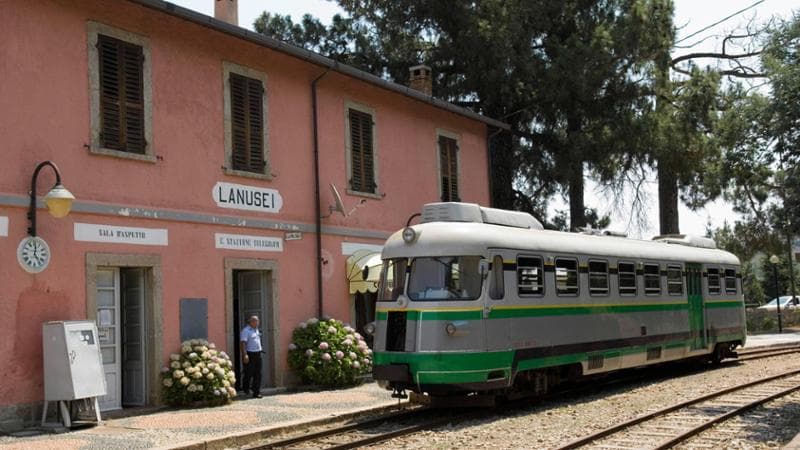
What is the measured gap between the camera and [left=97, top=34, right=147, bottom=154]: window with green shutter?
14.0 m

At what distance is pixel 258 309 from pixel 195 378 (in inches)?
116

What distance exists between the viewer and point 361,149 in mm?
19516

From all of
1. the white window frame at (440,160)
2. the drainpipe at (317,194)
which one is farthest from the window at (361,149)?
the white window frame at (440,160)

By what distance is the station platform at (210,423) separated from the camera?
35.7ft

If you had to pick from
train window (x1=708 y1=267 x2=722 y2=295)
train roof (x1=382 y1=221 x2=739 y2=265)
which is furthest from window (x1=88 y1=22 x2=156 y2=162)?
train window (x1=708 y1=267 x2=722 y2=295)

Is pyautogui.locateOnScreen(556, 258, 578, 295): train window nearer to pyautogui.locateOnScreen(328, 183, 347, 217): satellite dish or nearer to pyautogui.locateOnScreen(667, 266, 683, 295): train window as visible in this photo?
pyautogui.locateOnScreen(667, 266, 683, 295): train window

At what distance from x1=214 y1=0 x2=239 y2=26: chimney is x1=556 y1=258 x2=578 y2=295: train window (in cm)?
779

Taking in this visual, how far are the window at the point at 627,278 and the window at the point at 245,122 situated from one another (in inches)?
260

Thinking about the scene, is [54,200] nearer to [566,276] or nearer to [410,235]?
[410,235]

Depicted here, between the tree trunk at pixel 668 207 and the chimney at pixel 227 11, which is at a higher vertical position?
the chimney at pixel 227 11

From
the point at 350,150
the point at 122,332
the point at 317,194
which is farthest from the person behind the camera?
the point at 350,150

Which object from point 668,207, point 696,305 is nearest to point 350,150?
point 696,305

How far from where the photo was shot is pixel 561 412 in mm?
13531

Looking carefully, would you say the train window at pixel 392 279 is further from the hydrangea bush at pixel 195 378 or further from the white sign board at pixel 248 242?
the white sign board at pixel 248 242
